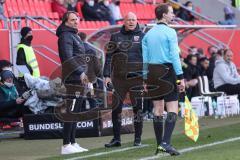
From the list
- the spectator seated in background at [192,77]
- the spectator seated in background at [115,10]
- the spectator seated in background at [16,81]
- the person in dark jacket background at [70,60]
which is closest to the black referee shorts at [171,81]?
the person in dark jacket background at [70,60]

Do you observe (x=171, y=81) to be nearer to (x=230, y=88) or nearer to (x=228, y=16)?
(x=230, y=88)

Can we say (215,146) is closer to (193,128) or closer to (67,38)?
(193,128)

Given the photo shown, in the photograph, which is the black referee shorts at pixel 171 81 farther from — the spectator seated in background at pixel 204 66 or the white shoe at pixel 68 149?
the spectator seated in background at pixel 204 66

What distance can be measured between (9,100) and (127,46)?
10.8 ft

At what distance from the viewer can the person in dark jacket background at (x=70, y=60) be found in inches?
472

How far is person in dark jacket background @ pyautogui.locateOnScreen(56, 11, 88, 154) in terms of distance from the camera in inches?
472

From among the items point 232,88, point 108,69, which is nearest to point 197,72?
point 232,88

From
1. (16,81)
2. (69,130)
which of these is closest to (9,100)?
(16,81)

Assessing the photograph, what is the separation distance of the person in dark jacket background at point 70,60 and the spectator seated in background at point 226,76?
7.26 meters

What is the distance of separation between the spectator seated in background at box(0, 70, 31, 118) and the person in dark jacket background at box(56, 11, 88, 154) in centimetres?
277

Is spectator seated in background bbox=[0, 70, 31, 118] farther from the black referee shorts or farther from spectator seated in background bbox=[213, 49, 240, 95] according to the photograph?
spectator seated in background bbox=[213, 49, 240, 95]

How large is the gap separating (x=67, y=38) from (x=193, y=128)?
7.24ft

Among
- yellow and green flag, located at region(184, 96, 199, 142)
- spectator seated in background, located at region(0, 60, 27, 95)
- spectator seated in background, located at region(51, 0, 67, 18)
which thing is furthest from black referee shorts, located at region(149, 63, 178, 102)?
spectator seated in background, located at region(51, 0, 67, 18)

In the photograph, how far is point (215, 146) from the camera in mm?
11859
